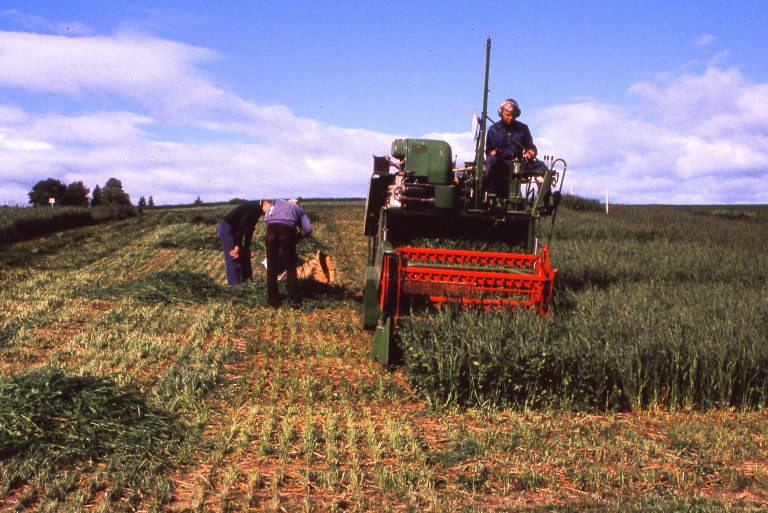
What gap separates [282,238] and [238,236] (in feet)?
4.02

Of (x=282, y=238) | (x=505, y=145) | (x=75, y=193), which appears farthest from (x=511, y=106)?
(x=75, y=193)

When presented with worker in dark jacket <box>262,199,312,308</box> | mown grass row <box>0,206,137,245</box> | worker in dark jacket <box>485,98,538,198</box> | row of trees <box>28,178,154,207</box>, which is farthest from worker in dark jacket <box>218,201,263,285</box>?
row of trees <box>28,178,154,207</box>

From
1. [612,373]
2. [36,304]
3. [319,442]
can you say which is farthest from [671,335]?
[36,304]

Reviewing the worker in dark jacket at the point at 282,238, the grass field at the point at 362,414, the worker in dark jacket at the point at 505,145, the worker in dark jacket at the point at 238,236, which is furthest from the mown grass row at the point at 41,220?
the worker in dark jacket at the point at 505,145

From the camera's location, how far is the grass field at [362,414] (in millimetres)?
5254

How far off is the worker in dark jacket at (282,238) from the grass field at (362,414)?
22.4 inches

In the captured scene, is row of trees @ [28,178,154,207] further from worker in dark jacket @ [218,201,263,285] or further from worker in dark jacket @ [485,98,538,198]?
worker in dark jacket @ [485,98,538,198]

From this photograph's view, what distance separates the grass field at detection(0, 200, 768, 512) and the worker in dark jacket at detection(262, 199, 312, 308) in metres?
0.57

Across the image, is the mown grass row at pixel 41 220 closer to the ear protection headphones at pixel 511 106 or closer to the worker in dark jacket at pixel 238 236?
the worker in dark jacket at pixel 238 236

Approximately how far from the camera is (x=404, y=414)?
23.2 ft

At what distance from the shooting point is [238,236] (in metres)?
13.6

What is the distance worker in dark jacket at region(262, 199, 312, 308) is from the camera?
1274 centimetres

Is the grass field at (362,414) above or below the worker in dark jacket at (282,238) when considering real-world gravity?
below

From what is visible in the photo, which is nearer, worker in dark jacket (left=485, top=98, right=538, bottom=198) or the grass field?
the grass field
